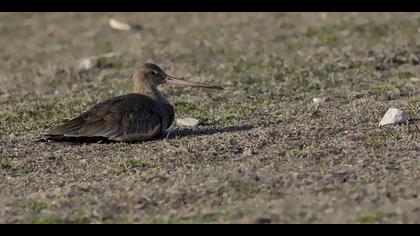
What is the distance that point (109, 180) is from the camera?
361 inches

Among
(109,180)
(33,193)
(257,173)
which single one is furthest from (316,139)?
(33,193)

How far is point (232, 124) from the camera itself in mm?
11805

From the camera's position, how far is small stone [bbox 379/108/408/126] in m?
10.8

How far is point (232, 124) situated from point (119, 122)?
1.59 meters

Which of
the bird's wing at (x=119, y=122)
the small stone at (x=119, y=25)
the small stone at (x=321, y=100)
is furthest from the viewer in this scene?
the small stone at (x=119, y=25)

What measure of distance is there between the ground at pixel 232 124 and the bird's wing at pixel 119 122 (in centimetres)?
16

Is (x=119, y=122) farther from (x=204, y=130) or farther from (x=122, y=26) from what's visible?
(x=122, y=26)

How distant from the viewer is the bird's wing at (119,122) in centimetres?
1076

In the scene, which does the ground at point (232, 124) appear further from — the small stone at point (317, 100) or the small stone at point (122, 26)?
the small stone at point (122, 26)

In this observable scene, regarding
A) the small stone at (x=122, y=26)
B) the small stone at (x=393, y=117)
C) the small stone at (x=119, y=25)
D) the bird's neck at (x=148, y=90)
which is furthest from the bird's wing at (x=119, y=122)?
the small stone at (x=119, y=25)

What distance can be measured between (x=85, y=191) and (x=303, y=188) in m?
1.96

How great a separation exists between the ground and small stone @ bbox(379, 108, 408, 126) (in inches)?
3.4

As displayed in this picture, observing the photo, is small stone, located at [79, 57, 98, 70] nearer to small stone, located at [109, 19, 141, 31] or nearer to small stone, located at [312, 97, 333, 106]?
small stone, located at [109, 19, 141, 31]
